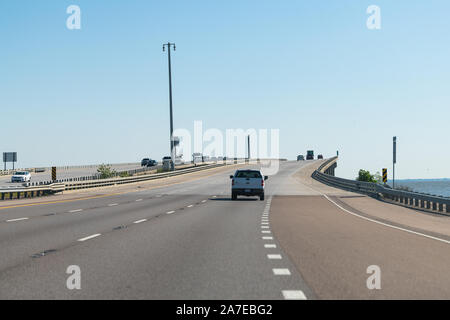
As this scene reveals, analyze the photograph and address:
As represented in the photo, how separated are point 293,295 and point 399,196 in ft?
80.6

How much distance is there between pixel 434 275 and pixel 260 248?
12.8ft

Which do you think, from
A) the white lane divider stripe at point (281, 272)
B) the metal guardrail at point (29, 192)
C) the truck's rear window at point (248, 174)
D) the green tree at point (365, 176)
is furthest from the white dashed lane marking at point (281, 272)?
the green tree at point (365, 176)

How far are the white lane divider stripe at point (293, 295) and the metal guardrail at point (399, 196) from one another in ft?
59.1

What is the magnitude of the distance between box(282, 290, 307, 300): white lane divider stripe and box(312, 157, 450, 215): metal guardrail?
1801cm

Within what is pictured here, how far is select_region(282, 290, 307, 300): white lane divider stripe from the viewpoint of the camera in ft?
22.7

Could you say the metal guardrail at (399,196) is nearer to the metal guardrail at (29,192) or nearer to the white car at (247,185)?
the white car at (247,185)

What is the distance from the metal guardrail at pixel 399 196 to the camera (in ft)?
82.3

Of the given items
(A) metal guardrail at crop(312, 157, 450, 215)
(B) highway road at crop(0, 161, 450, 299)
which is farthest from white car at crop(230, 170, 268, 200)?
(B) highway road at crop(0, 161, 450, 299)

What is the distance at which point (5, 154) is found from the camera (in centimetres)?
10044

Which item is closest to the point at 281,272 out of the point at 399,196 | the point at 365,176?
the point at 399,196

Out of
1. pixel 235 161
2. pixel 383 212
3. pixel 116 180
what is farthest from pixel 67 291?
pixel 235 161

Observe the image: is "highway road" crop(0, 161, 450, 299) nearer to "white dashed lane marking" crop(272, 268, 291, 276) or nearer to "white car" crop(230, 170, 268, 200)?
"white dashed lane marking" crop(272, 268, 291, 276)

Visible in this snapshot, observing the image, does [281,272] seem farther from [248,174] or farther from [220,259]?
[248,174]
